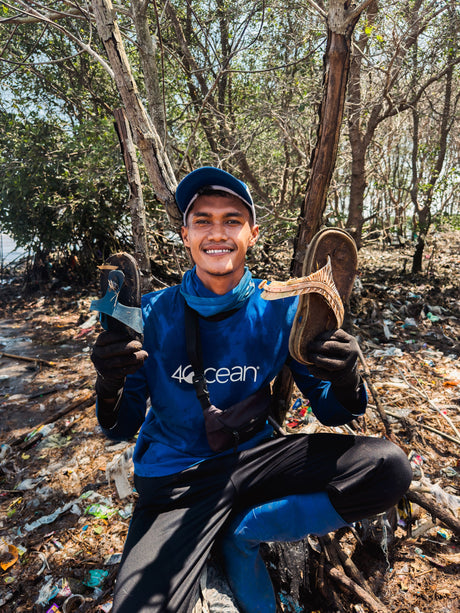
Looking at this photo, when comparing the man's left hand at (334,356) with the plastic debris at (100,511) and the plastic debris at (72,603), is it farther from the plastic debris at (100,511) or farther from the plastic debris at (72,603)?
the plastic debris at (100,511)

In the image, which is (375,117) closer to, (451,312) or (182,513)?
(451,312)

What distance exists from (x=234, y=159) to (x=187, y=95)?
142 cm

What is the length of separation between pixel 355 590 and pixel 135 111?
298 cm

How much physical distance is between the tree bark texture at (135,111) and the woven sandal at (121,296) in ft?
4.20

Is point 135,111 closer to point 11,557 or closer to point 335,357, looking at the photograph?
point 335,357

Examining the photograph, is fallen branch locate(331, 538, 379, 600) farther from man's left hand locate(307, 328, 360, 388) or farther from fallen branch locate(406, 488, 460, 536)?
man's left hand locate(307, 328, 360, 388)

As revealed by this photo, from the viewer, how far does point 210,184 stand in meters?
1.75

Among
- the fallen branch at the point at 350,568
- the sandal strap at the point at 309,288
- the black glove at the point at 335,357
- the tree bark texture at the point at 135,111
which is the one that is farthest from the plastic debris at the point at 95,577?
the tree bark texture at the point at 135,111

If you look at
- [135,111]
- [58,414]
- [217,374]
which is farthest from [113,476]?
[135,111]

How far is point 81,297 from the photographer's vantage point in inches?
309

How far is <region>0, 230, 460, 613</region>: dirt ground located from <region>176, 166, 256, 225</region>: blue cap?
5.58 ft

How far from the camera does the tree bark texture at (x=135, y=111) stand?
2.29m

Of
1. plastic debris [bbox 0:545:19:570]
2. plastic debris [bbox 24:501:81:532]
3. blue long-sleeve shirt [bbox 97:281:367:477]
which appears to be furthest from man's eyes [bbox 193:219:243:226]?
plastic debris [bbox 0:545:19:570]

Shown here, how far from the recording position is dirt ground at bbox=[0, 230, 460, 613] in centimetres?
191
